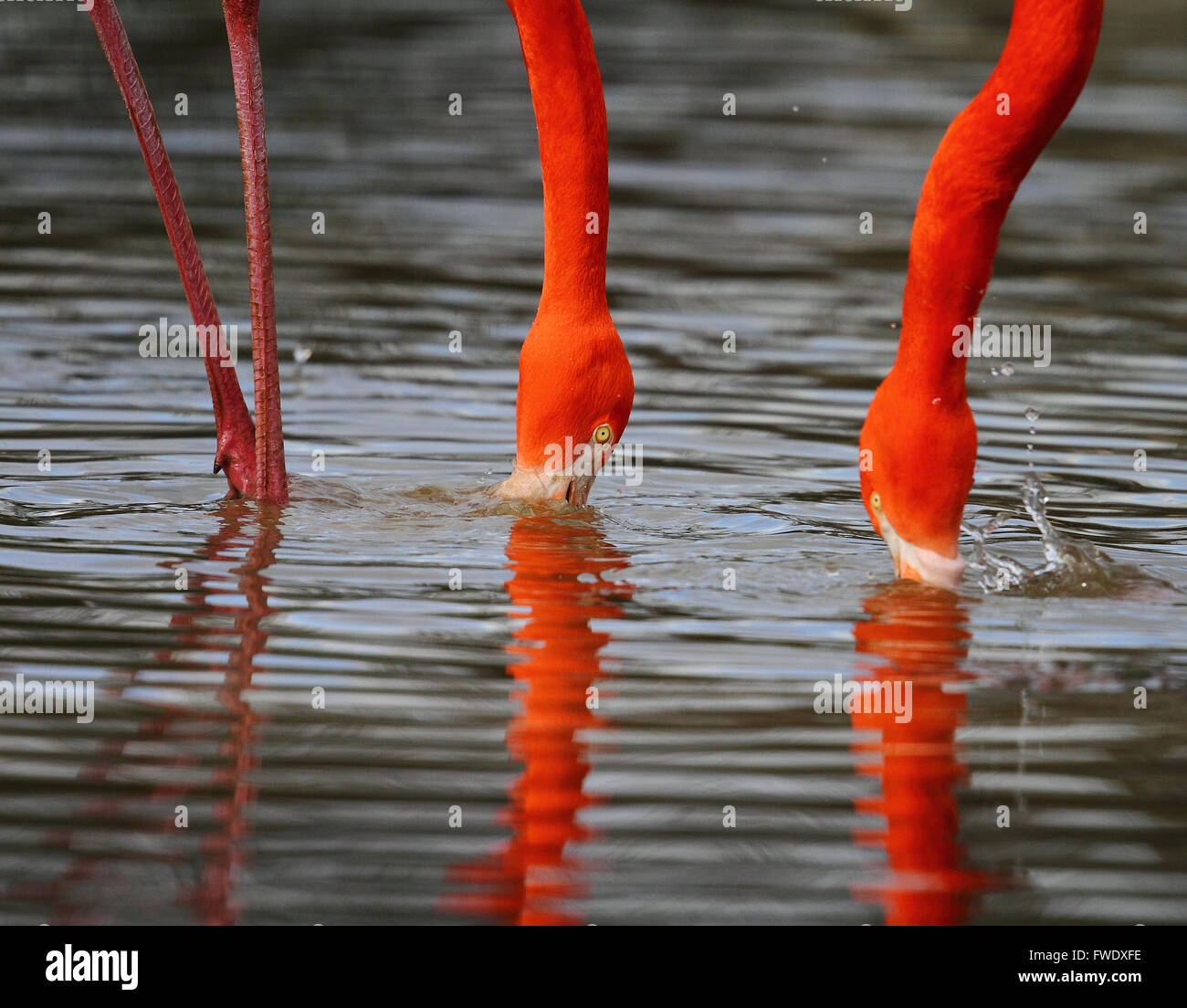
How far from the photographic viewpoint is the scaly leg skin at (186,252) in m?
4.64

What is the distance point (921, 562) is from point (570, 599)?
2.37 ft

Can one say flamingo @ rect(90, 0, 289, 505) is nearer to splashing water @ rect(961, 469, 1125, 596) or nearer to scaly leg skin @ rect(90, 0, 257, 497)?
scaly leg skin @ rect(90, 0, 257, 497)

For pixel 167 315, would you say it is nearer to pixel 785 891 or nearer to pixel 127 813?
pixel 127 813

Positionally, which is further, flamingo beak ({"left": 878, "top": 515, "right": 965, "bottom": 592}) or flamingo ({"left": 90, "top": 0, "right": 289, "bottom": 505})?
flamingo ({"left": 90, "top": 0, "right": 289, "bottom": 505})

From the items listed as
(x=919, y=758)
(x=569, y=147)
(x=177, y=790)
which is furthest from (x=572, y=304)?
(x=177, y=790)

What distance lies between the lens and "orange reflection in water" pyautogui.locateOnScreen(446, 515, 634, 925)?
299 centimetres

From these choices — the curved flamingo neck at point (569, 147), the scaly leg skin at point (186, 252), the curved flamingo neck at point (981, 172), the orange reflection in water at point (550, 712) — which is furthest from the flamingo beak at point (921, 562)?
the scaly leg skin at point (186, 252)

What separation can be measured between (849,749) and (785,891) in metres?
0.63

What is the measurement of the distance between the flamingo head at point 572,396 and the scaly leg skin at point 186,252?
0.65 meters

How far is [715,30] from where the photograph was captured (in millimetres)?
16250

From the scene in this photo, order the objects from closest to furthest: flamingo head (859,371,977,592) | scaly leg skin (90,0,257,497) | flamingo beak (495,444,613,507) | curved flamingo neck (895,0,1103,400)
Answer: curved flamingo neck (895,0,1103,400) → flamingo head (859,371,977,592) → scaly leg skin (90,0,257,497) → flamingo beak (495,444,613,507)

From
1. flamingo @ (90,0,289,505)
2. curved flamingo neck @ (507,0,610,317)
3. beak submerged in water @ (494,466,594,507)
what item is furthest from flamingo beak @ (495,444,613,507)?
flamingo @ (90,0,289,505)

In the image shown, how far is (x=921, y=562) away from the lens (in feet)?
14.0

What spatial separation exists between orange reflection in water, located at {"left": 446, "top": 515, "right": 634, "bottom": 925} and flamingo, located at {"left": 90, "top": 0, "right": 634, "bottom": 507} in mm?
210
